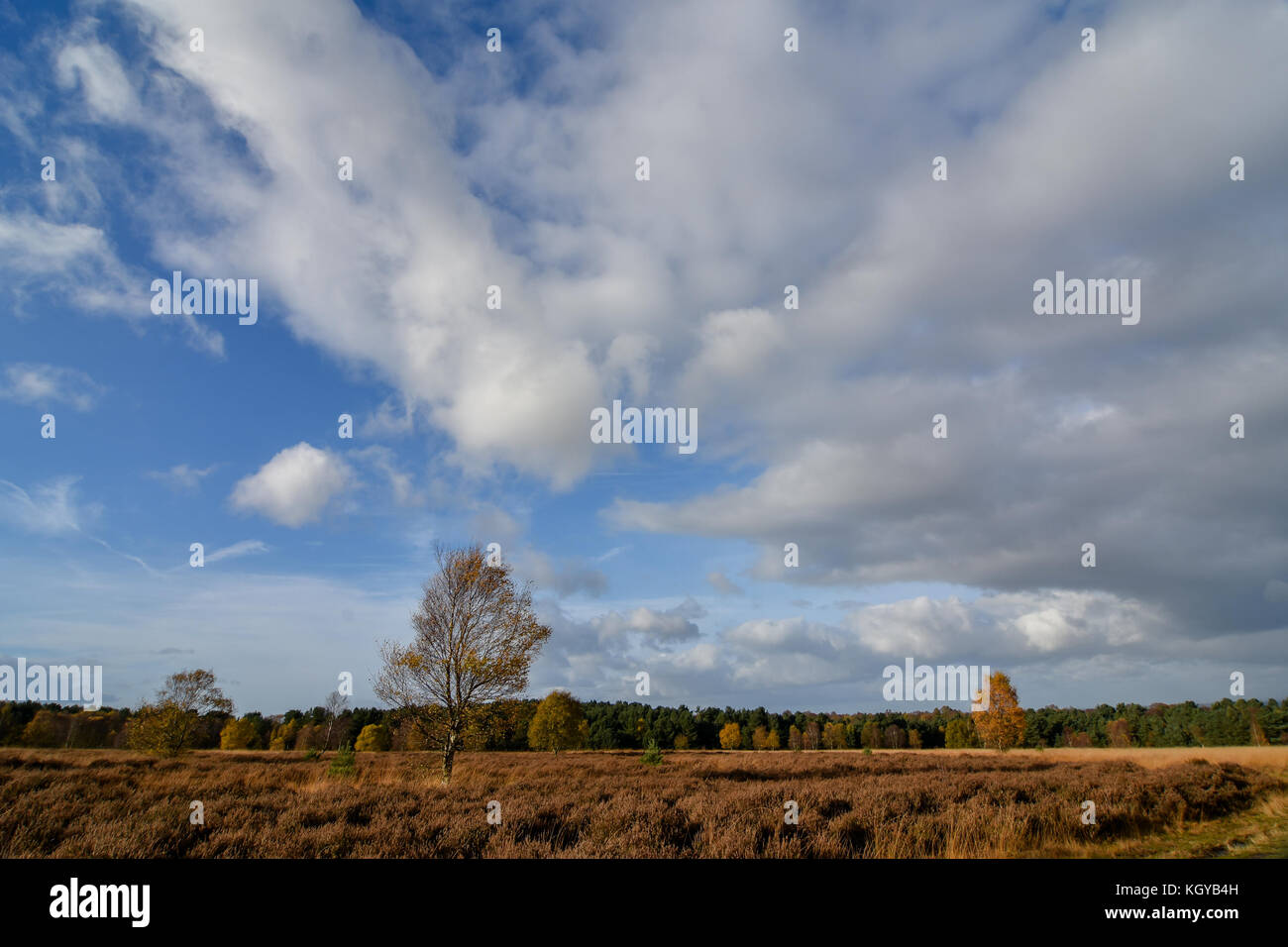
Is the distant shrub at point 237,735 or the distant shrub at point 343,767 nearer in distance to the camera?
the distant shrub at point 343,767

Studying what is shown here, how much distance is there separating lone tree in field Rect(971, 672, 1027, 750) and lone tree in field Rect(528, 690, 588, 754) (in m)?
38.9

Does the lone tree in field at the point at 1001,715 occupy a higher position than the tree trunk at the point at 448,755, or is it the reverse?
the tree trunk at the point at 448,755

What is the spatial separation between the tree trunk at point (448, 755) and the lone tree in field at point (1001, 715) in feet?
171

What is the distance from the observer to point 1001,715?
169 feet

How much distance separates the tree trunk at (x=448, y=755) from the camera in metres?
18.1

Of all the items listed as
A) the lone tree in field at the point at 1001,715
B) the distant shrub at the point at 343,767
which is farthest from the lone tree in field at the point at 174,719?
the lone tree in field at the point at 1001,715

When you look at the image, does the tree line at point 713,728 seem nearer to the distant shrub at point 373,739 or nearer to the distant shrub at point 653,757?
the distant shrub at point 373,739

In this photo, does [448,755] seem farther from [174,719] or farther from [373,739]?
[373,739]

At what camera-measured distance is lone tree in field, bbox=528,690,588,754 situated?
5441cm
